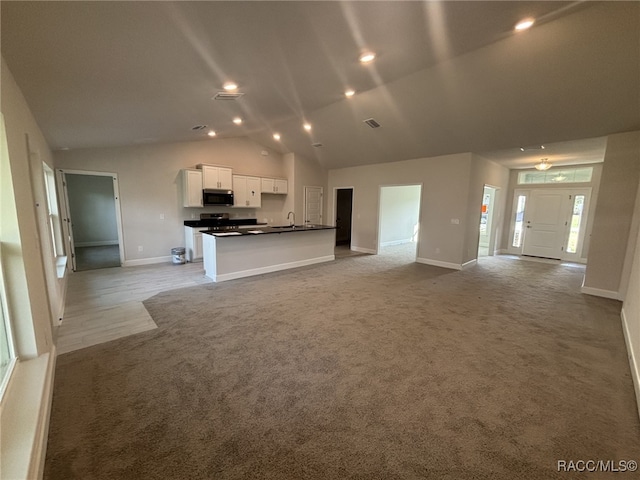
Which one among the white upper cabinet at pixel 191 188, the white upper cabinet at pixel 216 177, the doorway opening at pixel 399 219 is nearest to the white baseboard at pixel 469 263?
the doorway opening at pixel 399 219

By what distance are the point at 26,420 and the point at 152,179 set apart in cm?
565

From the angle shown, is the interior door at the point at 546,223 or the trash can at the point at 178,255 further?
the interior door at the point at 546,223

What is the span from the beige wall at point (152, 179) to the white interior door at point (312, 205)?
2280mm

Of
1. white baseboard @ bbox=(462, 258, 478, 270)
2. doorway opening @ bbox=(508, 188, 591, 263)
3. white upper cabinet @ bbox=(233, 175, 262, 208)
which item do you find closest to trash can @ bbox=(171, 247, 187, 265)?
white upper cabinet @ bbox=(233, 175, 262, 208)

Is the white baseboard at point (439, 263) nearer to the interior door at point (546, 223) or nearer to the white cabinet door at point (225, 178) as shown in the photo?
the interior door at point (546, 223)

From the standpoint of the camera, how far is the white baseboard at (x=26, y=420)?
1.24 meters

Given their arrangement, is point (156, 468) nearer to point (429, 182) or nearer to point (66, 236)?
point (66, 236)

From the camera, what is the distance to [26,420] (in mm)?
1451

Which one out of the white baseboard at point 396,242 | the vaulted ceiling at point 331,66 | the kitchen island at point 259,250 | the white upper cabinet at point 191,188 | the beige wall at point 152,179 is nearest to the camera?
the vaulted ceiling at point 331,66

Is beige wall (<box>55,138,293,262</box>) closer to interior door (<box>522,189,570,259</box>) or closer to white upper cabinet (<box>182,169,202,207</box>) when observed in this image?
white upper cabinet (<box>182,169,202,207</box>)

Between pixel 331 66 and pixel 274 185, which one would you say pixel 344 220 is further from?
pixel 331 66

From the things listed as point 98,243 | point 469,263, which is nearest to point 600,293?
point 469,263

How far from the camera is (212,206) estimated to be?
6.93 metres

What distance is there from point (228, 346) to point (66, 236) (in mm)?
5033
